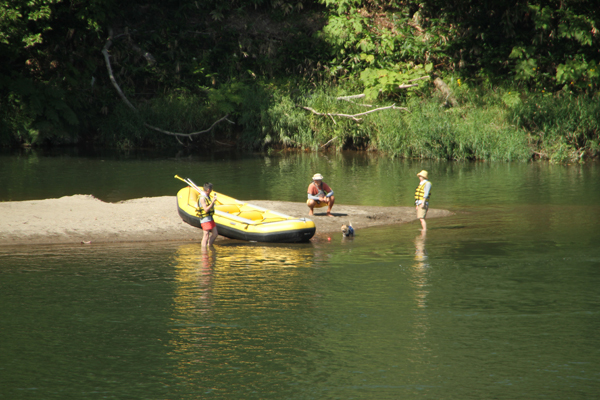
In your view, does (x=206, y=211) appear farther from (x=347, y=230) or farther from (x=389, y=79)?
(x=389, y=79)

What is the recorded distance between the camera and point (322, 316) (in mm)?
10156

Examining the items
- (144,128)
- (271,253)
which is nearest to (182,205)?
(271,253)

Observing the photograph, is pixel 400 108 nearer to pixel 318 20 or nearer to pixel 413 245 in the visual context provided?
pixel 318 20

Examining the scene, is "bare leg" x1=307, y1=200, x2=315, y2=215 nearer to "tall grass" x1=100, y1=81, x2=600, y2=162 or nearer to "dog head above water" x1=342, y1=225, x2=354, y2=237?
"dog head above water" x1=342, y1=225, x2=354, y2=237

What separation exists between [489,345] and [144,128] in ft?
92.4

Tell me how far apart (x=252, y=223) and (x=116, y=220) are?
338 centimetres

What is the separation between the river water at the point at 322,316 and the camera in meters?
7.93

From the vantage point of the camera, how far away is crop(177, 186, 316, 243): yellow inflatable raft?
1492 cm

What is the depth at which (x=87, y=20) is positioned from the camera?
31.8 meters

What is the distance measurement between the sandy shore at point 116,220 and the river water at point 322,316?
724 mm

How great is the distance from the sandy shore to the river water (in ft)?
2.38

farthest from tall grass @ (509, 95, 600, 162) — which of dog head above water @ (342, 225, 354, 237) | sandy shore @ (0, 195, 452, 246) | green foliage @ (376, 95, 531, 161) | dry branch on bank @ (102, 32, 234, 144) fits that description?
dog head above water @ (342, 225, 354, 237)

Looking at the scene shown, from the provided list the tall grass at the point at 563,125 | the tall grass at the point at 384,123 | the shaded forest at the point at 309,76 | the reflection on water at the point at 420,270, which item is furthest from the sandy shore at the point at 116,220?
the shaded forest at the point at 309,76

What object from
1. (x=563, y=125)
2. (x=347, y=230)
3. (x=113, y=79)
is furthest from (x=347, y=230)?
(x=113, y=79)
